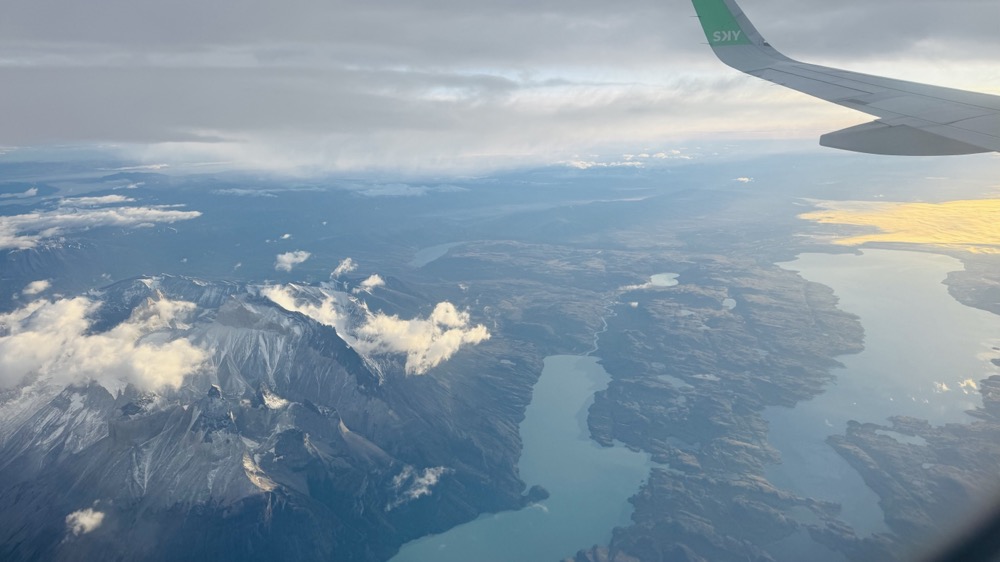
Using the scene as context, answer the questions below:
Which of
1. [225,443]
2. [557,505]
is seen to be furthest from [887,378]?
[225,443]

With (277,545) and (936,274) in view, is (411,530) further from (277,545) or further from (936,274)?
(936,274)

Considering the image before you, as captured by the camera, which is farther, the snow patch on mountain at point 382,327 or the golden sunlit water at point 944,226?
the golden sunlit water at point 944,226

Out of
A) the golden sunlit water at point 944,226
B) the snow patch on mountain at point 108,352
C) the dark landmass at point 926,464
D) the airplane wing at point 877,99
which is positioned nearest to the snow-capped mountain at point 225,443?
the snow patch on mountain at point 108,352

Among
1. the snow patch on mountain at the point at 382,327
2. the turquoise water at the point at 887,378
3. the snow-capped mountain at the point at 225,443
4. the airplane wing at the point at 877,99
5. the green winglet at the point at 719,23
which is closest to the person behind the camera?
the airplane wing at the point at 877,99

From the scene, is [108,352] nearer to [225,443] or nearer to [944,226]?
[225,443]

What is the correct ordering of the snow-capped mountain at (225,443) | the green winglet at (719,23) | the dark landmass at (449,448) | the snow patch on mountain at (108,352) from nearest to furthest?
the green winglet at (719,23)
the dark landmass at (449,448)
the snow-capped mountain at (225,443)
the snow patch on mountain at (108,352)

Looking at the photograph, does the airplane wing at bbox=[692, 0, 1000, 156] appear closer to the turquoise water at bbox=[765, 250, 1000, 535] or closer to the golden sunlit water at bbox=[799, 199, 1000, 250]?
the turquoise water at bbox=[765, 250, 1000, 535]

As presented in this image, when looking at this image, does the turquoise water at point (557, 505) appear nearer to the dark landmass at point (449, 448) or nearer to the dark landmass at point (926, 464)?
the dark landmass at point (449, 448)
